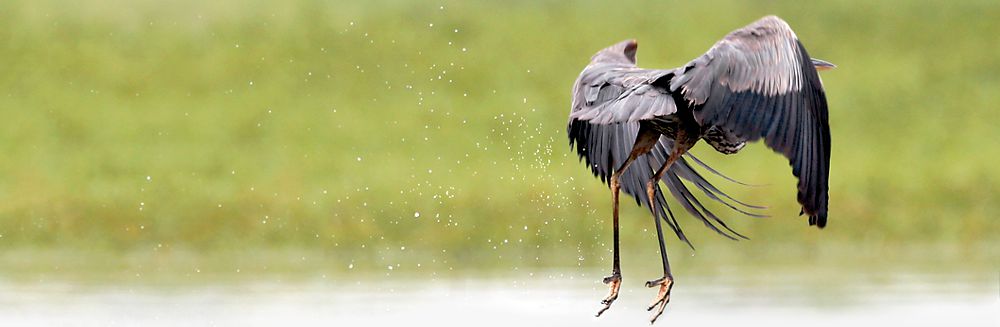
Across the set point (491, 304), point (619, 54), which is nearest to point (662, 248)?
point (619, 54)

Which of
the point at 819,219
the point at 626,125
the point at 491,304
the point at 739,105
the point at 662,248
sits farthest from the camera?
the point at 491,304

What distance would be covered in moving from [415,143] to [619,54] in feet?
42.2

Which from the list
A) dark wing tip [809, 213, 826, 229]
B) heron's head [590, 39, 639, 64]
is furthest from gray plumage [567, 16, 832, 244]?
heron's head [590, 39, 639, 64]

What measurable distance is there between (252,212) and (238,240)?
3.93 ft

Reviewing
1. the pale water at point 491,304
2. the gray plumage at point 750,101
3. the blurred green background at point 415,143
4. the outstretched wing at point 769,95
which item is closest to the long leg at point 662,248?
the gray plumage at point 750,101

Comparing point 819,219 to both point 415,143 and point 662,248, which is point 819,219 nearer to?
point 662,248

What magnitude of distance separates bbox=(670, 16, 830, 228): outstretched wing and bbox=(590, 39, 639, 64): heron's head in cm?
144

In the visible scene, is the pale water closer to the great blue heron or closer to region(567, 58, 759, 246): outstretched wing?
region(567, 58, 759, 246): outstretched wing

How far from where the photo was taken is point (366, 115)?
83.9ft

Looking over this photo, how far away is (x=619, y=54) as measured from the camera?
11305 mm

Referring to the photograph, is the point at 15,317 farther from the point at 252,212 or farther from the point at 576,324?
the point at 252,212

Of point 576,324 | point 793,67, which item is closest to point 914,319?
point 576,324

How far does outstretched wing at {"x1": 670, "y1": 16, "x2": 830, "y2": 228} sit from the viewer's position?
9.57m

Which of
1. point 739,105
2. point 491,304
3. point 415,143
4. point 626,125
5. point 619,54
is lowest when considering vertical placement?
point 739,105
